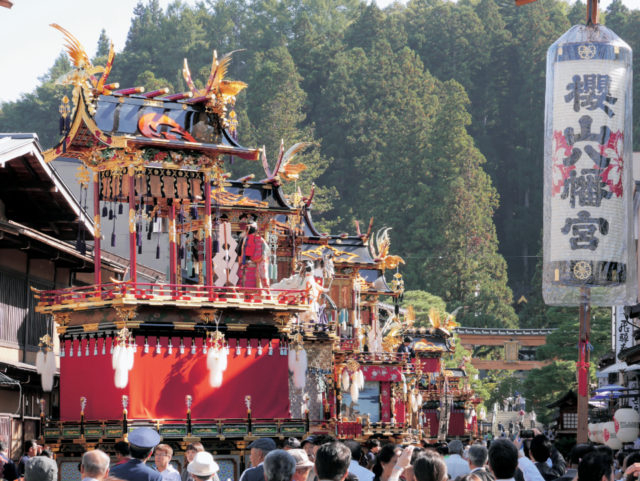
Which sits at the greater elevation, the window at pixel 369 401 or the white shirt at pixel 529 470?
the white shirt at pixel 529 470

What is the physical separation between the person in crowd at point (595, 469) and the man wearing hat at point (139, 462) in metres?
4.97

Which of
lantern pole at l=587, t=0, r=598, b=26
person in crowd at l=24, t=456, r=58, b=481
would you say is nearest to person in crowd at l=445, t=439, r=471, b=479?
person in crowd at l=24, t=456, r=58, b=481

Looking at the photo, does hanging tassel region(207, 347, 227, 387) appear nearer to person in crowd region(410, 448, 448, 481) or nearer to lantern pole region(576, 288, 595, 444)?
lantern pole region(576, 288, 595, 444)

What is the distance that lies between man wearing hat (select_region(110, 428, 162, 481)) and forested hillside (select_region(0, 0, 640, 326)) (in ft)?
287

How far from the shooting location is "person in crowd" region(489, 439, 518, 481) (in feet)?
42.2

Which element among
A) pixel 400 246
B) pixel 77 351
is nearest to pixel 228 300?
pixel 77 351

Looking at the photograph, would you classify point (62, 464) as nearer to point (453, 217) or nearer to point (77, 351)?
point (77, 351)

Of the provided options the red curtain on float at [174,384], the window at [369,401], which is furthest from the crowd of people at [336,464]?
the window at [369,401]

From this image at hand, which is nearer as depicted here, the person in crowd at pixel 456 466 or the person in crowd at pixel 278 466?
the person in crowd at pixel 278 466

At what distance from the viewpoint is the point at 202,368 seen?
110 feet

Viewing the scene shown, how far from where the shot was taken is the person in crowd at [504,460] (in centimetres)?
1288

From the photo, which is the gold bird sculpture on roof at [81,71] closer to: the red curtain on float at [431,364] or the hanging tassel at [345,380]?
the hanging tassel at [345,380]

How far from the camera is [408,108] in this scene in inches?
4941

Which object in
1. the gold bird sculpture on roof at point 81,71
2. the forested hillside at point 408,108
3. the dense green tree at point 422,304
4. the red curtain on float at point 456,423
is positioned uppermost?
the forested hillside at point 408,108
